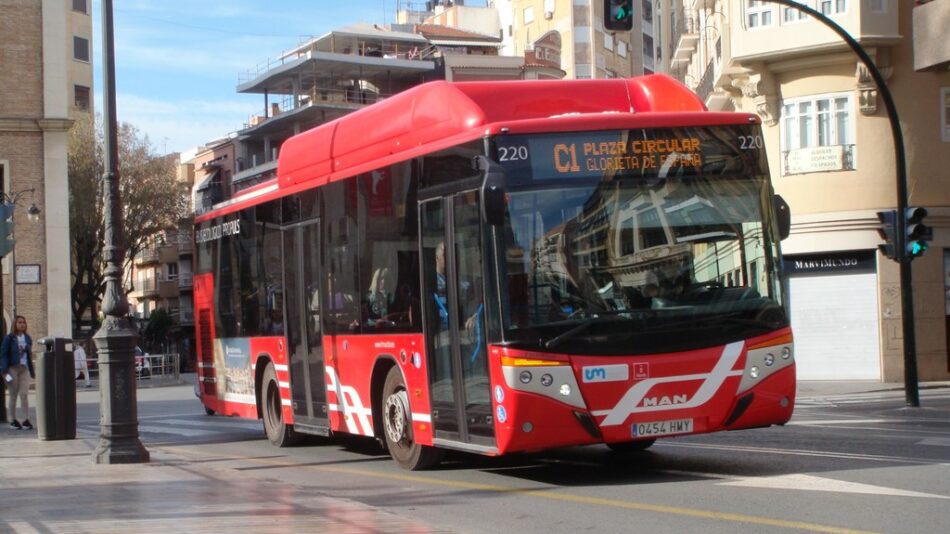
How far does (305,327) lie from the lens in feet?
50.2

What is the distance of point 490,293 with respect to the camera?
10.9 metres

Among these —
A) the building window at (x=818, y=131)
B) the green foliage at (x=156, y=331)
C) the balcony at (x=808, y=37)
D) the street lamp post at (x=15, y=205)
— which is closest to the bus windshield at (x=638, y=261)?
the balcony at (x=808, y=37)

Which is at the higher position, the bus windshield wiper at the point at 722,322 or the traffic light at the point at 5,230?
the traffic light at the point at 5,230

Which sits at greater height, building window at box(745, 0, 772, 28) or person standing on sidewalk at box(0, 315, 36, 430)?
building window at box(745, 0, 772, 28)

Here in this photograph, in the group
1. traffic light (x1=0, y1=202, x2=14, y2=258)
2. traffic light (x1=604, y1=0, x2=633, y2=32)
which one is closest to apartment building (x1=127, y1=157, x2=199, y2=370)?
traffic light (x1=0, y1=202, x2=14, y2=258)

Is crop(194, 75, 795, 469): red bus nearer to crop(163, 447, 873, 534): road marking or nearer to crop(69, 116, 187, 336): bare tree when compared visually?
crop(163, 447, 873, 534): road marking

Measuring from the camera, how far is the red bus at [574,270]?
35.3ft

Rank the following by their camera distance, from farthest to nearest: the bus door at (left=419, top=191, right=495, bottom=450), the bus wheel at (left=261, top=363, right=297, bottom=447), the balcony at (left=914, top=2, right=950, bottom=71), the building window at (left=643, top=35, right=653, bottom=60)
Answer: the building window at (left=643, top=35, right=653, bottom=60) → the balcony at (left=914, top=2, right=950, bottom=71) → the bus wheel at (left=261, top=363, right=297, bottom=447) → the bus door at (left=419, top=191, right=495, bottom=450)

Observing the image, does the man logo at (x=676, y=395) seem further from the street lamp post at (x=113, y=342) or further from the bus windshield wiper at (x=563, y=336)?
the street lamp post at (x=113, y=342)

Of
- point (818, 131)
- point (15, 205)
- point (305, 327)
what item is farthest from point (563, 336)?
point (15, 205)

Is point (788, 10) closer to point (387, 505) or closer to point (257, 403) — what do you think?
point (257, 403)

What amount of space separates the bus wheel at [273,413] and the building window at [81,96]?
6668 centimetres

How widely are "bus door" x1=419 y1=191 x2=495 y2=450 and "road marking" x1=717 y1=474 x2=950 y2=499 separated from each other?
2100 mm

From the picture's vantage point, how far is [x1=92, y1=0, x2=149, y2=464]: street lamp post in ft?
46.8
